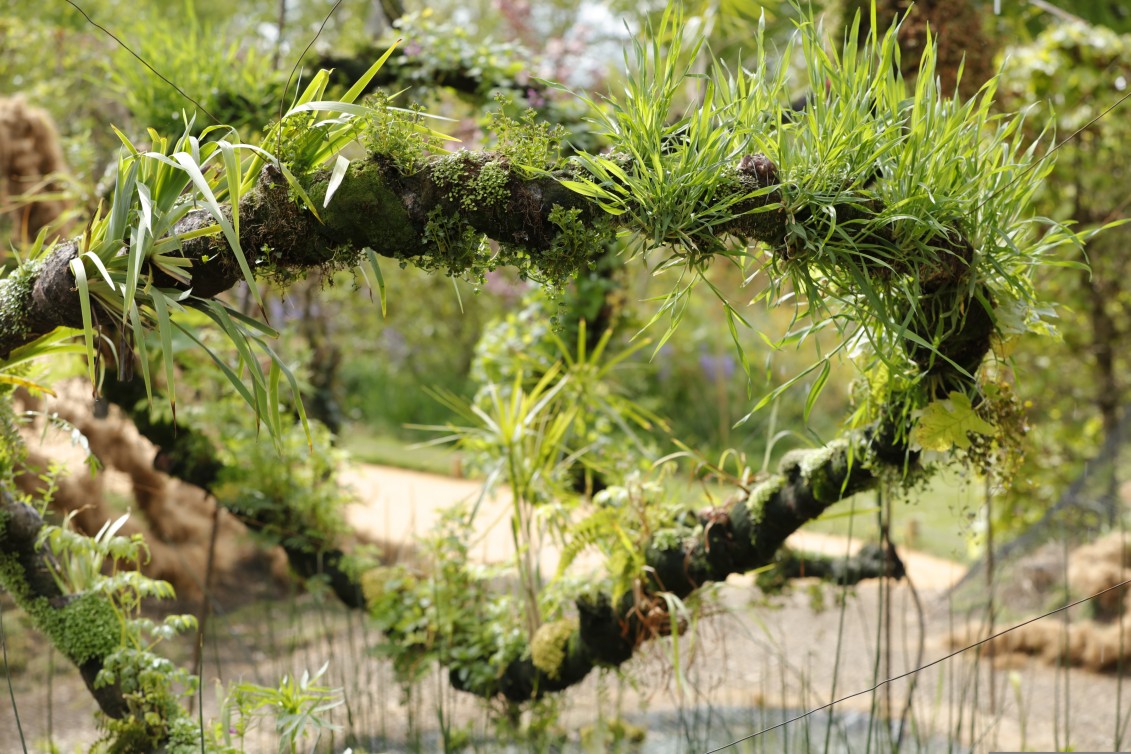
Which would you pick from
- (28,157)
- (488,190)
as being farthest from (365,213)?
(28,157)

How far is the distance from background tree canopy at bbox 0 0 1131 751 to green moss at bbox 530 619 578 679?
1cm

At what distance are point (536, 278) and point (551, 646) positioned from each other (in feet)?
3.67

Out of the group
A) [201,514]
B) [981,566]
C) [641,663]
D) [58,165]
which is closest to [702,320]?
[981,566]

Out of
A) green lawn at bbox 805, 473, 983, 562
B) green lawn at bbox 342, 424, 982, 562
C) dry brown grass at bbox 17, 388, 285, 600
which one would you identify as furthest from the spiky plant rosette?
green lawn at bbox 805, 473, 983, 562

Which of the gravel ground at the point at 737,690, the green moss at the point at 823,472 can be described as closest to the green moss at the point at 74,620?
the gravel ground at the point at 737,690

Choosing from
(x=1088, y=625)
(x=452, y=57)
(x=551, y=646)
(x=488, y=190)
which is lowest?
(x=1088, y=625)

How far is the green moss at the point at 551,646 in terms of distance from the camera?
2088 millimetres

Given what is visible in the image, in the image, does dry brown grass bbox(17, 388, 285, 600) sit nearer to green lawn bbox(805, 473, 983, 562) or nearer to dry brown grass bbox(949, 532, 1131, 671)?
green lawn bbox(805, 473, 983, 562)

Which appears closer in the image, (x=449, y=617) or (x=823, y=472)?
(x=823, y=472)

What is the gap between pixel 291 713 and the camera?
1.44 m

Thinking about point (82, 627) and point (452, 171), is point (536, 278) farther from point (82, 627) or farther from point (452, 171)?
→ point (82, 627)

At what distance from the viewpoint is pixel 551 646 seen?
82.3 inches

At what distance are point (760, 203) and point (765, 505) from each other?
65 cm

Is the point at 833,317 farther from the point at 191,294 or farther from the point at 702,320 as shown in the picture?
the point at 702,320
